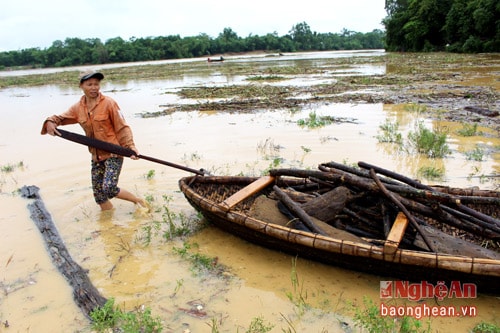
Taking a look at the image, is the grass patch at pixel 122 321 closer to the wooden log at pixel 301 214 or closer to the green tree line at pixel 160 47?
the wooden log at pixel 301 214

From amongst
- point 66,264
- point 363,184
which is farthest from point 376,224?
point 66,264

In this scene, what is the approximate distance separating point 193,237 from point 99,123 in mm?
1591

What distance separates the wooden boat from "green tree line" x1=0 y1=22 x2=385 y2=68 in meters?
59.8

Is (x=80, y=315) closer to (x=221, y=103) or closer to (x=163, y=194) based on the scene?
(x=163, y=194)

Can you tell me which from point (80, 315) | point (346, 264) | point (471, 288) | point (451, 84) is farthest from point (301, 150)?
point (451, 84)

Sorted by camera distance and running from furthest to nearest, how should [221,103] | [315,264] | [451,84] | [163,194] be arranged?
[451,84] < [221,103] < [163,194] < [315,264]

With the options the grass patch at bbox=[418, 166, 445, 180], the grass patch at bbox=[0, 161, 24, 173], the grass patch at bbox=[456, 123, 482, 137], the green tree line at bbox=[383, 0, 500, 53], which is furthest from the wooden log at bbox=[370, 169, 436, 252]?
the green tree line at bbox=[383, 0, 500, 53]

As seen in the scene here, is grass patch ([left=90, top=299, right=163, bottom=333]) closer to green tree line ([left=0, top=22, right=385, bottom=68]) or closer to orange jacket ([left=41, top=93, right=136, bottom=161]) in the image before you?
orange jacket ([left=41, top=93, right=136, bottom=161])

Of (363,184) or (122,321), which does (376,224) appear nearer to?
(363,184)

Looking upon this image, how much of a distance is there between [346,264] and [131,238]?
2.28 meters

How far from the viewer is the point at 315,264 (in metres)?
3.37

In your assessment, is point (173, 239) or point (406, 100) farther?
point (406, 100)

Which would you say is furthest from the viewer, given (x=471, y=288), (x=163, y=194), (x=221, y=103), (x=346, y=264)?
(x=221, y=103)

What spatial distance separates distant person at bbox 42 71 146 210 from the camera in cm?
410
